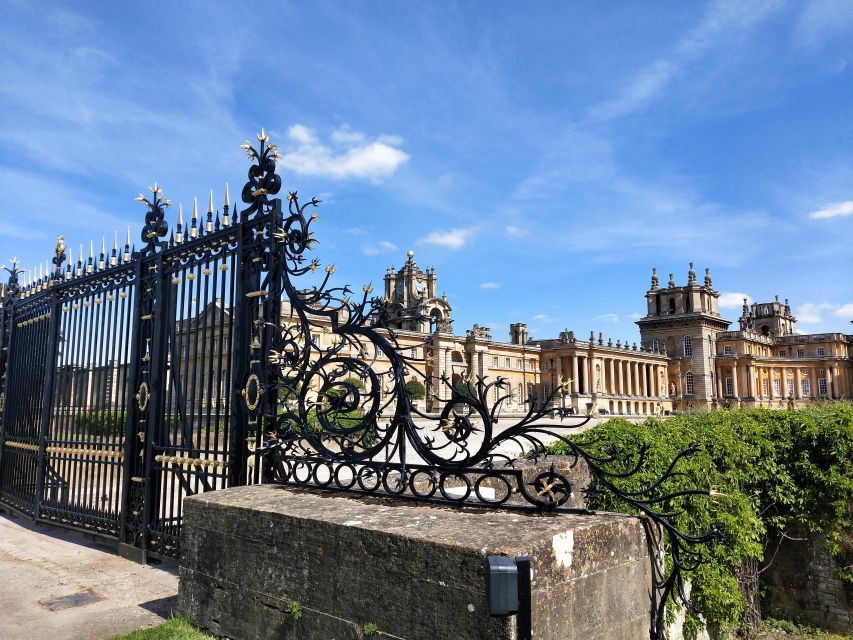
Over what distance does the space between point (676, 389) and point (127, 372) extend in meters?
95.8

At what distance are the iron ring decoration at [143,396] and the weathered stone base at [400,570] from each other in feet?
9.88

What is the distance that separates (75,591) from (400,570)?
4.22 metres

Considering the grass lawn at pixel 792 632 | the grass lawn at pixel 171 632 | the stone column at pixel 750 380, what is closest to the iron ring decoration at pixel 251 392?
the grass lawn at pixel 171 632

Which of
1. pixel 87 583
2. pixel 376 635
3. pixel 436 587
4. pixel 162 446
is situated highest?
pixel 162 446

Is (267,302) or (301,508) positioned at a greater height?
(267,302)

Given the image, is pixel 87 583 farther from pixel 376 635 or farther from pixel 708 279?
pixel 708 279

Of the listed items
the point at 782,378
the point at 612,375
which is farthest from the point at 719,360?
the point at 612,375

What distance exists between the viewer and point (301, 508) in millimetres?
4082

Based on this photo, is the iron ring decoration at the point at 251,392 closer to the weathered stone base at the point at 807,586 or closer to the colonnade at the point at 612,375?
the weathered stone base at the point at 807,586

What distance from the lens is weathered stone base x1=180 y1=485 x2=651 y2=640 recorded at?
2.95 m

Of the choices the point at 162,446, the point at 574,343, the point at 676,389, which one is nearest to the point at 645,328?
the point at 676,389

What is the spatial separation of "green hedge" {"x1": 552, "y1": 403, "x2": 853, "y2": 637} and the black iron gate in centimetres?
376

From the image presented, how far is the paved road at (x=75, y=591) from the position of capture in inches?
191

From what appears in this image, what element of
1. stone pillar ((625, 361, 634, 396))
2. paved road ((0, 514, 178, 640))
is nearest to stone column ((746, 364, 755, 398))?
stone pillar ((625, 361, 634, 396))
